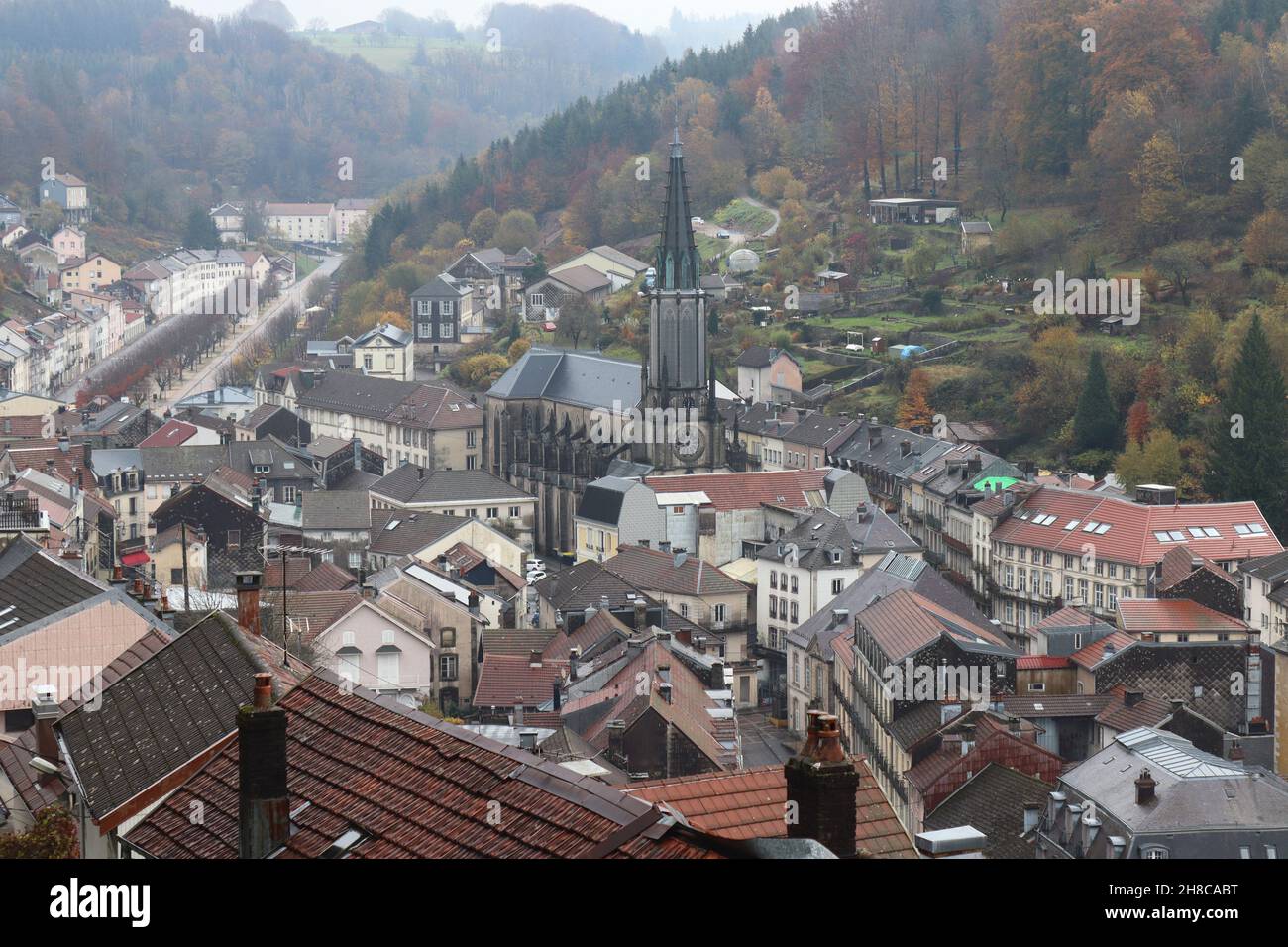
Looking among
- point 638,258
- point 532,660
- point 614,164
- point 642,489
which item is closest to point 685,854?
point 532,660

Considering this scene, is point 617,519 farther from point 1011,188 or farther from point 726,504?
point 1011,188

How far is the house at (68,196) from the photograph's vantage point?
170 metres

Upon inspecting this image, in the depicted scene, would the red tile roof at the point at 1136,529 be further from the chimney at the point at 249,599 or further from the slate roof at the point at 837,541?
the chimney at the point at 249,599

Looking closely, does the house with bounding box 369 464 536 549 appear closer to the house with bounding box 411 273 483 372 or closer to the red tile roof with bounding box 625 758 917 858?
the house with bounding box 411 273 483 372

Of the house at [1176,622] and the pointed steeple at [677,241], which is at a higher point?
the pointed steeple at [677,241]

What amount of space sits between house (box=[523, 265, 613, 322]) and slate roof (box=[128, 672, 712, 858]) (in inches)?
4047

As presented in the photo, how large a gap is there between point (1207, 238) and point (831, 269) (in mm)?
21946

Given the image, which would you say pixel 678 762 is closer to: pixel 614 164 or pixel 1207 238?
pixel 1207 238

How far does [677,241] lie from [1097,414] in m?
16.5

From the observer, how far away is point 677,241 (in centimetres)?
7706

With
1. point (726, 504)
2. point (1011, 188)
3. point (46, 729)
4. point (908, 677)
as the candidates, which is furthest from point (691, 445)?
point (46, 729)

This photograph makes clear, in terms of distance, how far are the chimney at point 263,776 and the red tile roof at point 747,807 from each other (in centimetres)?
221

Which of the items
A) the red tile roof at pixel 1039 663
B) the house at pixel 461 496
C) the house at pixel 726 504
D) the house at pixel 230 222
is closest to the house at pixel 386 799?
the red tile roof at pixel 1039 663

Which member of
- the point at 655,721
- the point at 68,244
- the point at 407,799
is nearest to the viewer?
the point at 407,799
